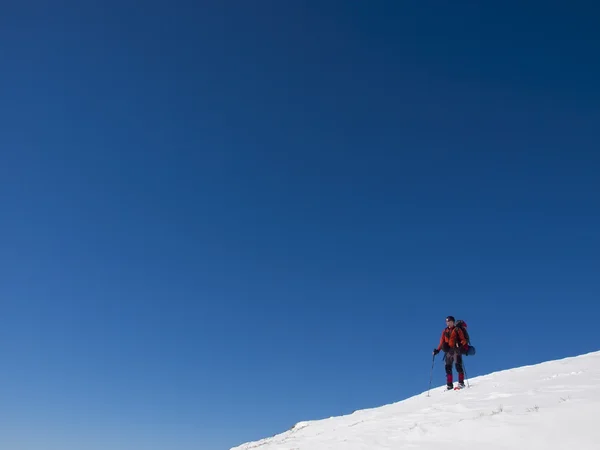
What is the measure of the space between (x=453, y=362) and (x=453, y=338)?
933 mm

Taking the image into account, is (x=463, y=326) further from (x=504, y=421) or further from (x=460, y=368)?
(x=504, y=421)

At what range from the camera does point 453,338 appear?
16016 millimetres

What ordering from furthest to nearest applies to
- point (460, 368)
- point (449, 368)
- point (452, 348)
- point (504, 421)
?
point (449, 368), point (452, 348), point (460, 368), point (504, 421)

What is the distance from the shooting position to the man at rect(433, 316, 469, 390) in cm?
1575

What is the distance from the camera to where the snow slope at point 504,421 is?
7418 millimetres

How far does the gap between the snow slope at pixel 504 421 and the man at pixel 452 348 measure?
47.7 inches

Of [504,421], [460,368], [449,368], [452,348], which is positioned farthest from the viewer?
[449,368]

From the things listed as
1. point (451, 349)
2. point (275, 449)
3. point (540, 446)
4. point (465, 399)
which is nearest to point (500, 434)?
point (540, 446)

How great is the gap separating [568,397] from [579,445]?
3.41m

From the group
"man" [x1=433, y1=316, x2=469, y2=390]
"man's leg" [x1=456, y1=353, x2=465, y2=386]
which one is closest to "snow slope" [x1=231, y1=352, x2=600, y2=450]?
"man's leg" [x1=456, y1=353, x2=465, y2=386]

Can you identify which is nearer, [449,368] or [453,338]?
[453,338]

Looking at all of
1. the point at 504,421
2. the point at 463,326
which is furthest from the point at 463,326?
the point at 504,421

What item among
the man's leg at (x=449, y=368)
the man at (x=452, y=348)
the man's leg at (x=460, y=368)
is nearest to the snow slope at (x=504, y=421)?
the man's leg at (x=460, y=368)

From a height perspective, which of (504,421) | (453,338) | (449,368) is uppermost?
(453,338)
